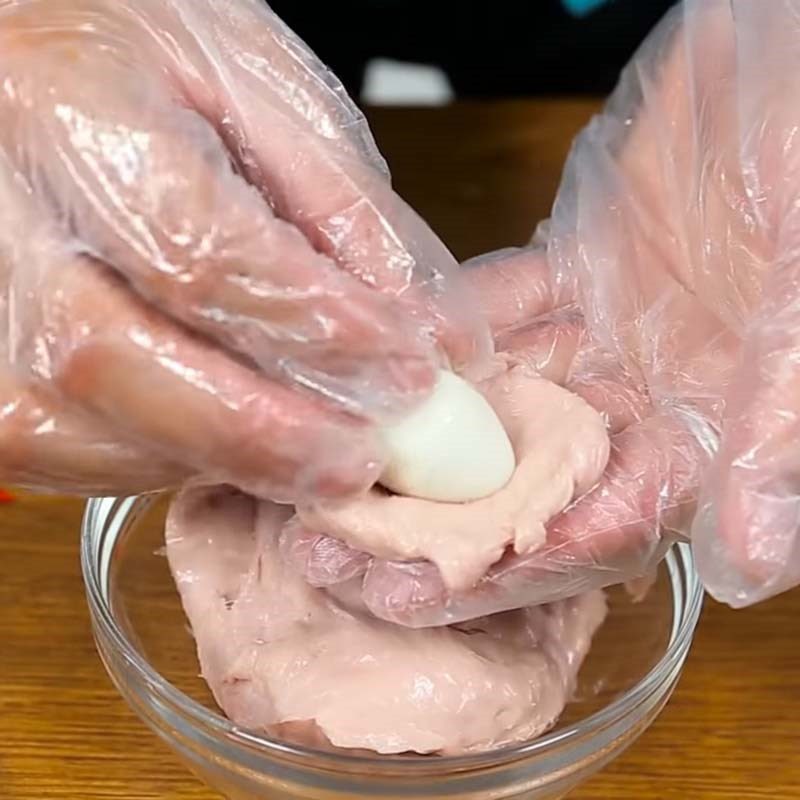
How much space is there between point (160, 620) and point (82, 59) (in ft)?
1.24

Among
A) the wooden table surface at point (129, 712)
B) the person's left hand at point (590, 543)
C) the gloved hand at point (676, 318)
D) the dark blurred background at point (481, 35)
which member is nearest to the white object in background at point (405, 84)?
the dark blurred background at point (481, 35)

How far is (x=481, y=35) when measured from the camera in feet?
4.00

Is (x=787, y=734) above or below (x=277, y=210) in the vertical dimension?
below

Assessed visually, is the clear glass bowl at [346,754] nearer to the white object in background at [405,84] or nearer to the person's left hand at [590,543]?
the person's left hand at [590,543]

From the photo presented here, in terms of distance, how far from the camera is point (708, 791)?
725 mm

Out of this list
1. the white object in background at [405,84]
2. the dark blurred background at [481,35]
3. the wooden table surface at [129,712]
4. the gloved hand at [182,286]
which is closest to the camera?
the gloved hand at [182,286]

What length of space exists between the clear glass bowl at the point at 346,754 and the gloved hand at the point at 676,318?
0.24 ft

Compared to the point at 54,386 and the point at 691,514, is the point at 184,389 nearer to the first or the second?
the point at 54,386

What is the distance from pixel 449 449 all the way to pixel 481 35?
76 cm

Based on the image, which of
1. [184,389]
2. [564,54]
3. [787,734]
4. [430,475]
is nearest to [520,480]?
[430,475]

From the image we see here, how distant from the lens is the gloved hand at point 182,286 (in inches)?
20.9

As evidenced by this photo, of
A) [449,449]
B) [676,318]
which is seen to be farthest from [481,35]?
[449,449]

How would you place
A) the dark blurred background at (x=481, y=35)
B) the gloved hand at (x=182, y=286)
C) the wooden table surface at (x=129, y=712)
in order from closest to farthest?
the gloved hand at (x=182, y=286), the wooden table surface at (x=129, y=712), the dark blurred background at (x=481, y=35)

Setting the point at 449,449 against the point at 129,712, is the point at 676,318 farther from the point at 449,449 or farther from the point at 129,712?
the point at 129,712
